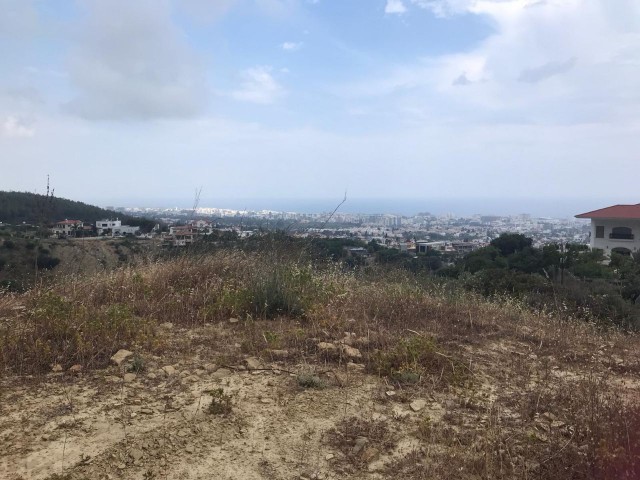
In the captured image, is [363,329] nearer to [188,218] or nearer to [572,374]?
[572,374]

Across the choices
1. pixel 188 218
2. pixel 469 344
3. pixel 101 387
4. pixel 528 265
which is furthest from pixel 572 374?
pixel 528 265

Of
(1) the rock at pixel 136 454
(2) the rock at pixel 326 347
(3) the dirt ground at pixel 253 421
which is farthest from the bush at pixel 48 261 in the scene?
(1) the rock at pixel 136 454

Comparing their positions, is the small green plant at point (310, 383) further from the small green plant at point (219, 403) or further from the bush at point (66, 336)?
the bush at point (66, 336)

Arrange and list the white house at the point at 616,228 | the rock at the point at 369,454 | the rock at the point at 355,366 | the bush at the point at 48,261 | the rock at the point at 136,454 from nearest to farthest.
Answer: the rock at the point at 136,454, the rock at the point at 369,454, the rock at the point at 355,366, the bush at the point at 48,261, the white house at the point at 616,228

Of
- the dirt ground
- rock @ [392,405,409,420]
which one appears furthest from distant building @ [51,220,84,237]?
rock @ [392,405,409,420]

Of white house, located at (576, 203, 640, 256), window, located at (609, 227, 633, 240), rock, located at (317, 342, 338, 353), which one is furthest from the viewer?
window, located at (609, 227, 633, 240)

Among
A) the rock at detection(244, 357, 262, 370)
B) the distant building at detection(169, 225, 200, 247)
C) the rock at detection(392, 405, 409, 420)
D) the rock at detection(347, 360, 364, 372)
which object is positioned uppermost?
the distant building at detection(169, 225, 200, 247)

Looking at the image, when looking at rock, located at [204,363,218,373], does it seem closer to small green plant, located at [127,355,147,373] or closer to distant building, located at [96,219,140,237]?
small green plant, located at [127,355,147,373]
